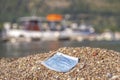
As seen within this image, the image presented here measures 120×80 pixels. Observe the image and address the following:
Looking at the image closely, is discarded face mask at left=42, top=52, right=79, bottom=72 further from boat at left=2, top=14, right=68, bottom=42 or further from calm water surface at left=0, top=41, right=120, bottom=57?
boat at left=2, top=14, right=68, bottom=42

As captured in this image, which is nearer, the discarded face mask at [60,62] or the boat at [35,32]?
the discarded face mask at [60,62]

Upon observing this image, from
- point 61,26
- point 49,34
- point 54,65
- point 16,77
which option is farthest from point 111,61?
point 61,26

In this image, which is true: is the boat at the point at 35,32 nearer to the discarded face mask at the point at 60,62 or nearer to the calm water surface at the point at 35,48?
the calm water surface at the point at 35,48

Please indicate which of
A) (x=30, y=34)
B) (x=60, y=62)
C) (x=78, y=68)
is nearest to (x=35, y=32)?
(x=30, y=34)

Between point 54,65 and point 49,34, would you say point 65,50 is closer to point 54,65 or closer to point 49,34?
point 54,65

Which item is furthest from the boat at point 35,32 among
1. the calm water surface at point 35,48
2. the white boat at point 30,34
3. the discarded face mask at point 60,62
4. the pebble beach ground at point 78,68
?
the discarded face mask at point 60,62

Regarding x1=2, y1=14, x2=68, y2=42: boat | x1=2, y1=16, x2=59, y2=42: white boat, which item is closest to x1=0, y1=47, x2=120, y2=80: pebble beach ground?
x1=2, y1=14, x2=68, y2=42: boat
